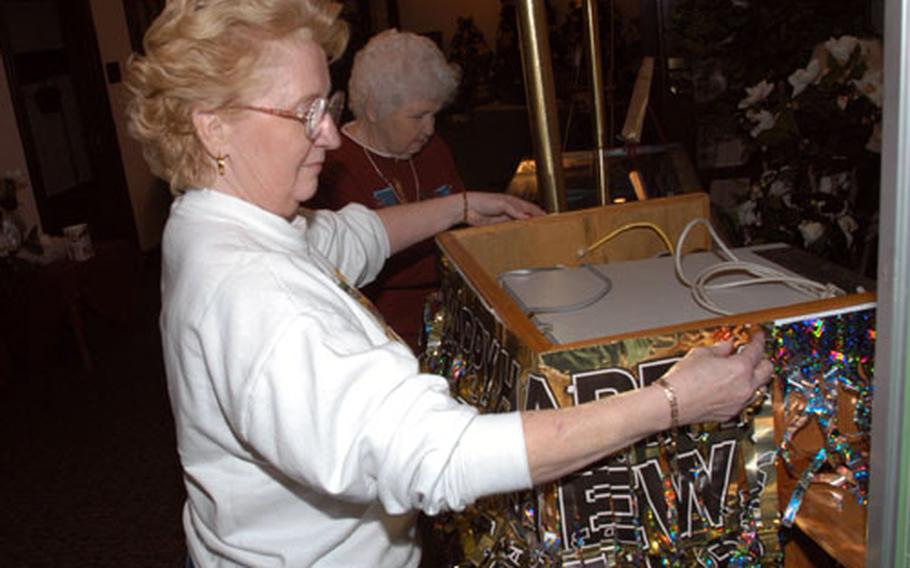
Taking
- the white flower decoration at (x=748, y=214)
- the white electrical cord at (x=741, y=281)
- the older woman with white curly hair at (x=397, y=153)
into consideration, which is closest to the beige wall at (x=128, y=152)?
the older woman with white curly hair at (x=397, y=153)

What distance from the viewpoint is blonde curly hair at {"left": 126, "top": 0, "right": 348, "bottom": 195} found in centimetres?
94

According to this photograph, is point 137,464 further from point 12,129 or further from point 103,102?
point 103,102

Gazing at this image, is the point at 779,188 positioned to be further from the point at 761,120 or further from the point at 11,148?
the point at 11,148

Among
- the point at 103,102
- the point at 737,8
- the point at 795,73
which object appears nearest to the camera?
the point at 795,73

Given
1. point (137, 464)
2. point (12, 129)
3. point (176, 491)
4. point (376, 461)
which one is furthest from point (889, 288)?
point (12, 129)

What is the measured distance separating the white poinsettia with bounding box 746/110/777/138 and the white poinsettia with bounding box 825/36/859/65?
19 centimetres

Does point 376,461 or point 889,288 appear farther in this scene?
point 376,461

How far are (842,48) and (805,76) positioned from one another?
0.10 metres

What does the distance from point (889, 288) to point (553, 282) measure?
57cm

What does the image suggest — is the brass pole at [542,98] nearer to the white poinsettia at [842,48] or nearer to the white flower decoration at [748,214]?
the white poinsettia at [842,48]

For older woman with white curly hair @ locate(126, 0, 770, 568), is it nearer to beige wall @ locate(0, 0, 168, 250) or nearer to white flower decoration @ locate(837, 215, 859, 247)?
white flower decoration @ locate(837, 215, 859, 247)

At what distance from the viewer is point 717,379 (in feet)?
2.76

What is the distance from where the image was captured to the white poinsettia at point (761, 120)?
1.88m

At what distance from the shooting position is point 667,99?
3.06 m
